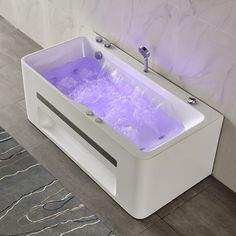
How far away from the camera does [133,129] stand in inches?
106

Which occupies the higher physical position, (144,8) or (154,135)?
(144,8)

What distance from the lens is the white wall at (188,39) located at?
246 centimetres

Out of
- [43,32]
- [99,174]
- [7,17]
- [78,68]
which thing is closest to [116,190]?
[99,174]

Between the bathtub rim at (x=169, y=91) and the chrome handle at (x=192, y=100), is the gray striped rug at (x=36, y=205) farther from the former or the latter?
the chrome handle at (x=192, y=100)

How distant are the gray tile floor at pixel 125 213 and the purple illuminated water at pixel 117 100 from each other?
14.0 inches

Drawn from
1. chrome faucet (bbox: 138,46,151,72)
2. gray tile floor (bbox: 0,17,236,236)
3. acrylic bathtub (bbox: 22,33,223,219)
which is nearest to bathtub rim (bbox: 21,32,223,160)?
acrylic bathtub (bbox: 22,33,223,219)

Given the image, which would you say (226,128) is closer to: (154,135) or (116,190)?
(154,135)

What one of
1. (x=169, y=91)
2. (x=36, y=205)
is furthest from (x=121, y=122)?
(x=36, y=205)

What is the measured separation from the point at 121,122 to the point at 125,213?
479 millimetres

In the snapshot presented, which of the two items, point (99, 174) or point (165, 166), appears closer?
point (165, 166)

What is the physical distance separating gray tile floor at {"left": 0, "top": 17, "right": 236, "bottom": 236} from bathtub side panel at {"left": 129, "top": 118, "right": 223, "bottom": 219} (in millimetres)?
60

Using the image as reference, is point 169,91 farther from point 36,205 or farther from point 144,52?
point 36,205

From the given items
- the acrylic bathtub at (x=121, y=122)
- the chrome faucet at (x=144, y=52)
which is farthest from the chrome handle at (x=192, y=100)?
the chrome faucet at (x=144, y=52)

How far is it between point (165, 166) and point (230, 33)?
2.31 ft
